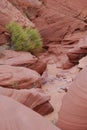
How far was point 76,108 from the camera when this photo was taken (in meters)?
3.58

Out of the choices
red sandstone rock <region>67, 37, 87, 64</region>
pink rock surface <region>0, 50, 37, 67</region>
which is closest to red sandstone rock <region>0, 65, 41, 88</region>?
pink rock surface <region>0, 50, 37, 67</region>

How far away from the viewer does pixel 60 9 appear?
12.4 m

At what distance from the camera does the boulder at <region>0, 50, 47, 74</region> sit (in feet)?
25.1

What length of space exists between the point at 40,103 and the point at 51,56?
6.30 metres

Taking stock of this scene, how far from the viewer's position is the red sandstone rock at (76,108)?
3520mm

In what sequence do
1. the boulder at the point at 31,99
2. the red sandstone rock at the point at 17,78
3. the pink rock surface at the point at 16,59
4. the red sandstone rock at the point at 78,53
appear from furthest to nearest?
the red sandstone rock at the point at 78,53
the pink rock surface at the point at 16,59
the red sandstone rock at the point at 17,78
the boulder at the point at 31,99

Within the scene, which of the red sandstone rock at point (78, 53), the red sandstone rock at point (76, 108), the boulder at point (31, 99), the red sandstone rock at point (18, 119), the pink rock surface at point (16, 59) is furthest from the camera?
the red sandstone rock at point (78, 53)

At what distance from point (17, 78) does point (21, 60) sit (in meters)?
1.48

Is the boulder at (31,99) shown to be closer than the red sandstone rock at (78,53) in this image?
Yes

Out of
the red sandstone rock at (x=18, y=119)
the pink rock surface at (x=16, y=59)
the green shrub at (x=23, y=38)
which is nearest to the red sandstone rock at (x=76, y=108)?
the red sandstone rock at (x=18, y=119)

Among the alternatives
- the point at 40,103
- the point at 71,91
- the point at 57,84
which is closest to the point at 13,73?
the point at 57,84

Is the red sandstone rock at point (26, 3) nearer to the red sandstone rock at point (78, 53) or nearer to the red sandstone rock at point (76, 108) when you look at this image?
the red sandstone rock at point (78, 53)

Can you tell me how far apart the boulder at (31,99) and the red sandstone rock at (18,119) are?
1828mm

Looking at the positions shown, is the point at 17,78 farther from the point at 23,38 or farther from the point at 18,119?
the point at 18,119
